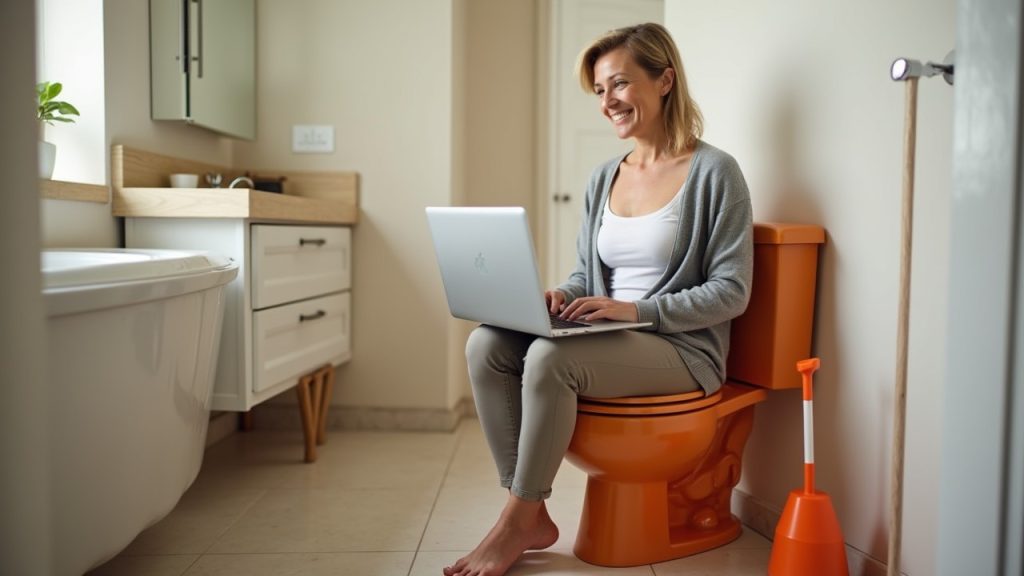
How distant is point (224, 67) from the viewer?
254cm

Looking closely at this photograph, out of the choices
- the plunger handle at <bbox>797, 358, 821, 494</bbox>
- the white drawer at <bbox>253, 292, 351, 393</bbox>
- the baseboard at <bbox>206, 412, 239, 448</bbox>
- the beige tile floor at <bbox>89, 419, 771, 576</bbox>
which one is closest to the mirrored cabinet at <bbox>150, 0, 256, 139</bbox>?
the white drawer at <bbox>253, 292, 351, 393</bbox>

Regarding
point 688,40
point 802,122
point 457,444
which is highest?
point 688,40

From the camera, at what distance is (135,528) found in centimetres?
142

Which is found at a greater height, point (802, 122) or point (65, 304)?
point (802, 122)

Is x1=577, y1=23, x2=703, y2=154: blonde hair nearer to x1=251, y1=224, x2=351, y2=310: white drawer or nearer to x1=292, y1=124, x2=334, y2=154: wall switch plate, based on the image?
x1=251, y1=224, x2=351, y2=310: white drawer

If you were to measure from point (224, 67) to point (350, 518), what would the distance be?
1.51 meters

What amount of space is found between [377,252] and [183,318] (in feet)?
4.40

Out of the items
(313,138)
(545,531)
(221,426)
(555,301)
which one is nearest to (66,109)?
(313,138)

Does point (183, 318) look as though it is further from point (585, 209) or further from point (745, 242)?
point (745, 242)

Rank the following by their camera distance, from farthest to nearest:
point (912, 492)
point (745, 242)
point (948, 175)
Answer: point (745, 242) < point (912, 492) < point (948, 175)

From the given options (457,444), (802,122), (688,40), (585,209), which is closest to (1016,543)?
(802,122)

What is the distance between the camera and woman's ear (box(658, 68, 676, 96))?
1.79 meters

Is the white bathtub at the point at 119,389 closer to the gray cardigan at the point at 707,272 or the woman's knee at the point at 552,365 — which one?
the woman's knee at the point at 552,365

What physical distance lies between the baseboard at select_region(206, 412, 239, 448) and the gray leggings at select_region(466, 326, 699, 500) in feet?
4.38
